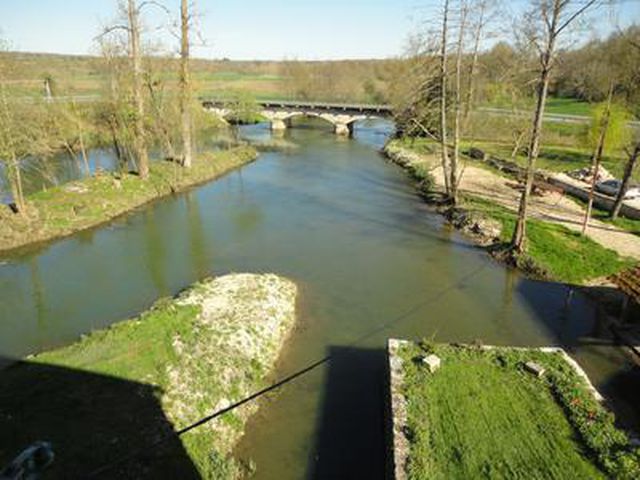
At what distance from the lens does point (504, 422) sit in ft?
27.8

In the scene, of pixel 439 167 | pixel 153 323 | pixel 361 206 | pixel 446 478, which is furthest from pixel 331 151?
pixel 446 478

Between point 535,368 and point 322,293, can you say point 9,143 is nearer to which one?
point 322,293

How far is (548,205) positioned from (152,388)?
21108 mm

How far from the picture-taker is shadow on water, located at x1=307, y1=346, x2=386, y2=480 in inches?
329

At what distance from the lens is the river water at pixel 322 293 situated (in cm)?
941

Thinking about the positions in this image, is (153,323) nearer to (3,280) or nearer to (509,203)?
(3,280)

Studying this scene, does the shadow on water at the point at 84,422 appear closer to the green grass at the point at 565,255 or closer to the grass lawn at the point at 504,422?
the grass lawn at the point at 504,422

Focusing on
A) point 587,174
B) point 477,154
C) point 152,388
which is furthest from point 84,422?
point 477,154

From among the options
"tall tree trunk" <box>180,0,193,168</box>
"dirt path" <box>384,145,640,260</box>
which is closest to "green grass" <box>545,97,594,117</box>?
"dirt path" <box>384,145,640,260</box>

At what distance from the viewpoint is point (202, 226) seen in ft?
69.2

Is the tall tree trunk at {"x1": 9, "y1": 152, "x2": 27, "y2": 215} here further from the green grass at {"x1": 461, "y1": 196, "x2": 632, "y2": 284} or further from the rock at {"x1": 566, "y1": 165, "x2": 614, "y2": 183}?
the rock at {"x1": 566, "y1": 165, "x2": 614, "y2": 183}

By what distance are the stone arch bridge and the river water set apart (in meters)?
26.2

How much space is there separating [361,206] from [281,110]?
106ft

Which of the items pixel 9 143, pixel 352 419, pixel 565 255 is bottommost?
A: pixel 352 419
